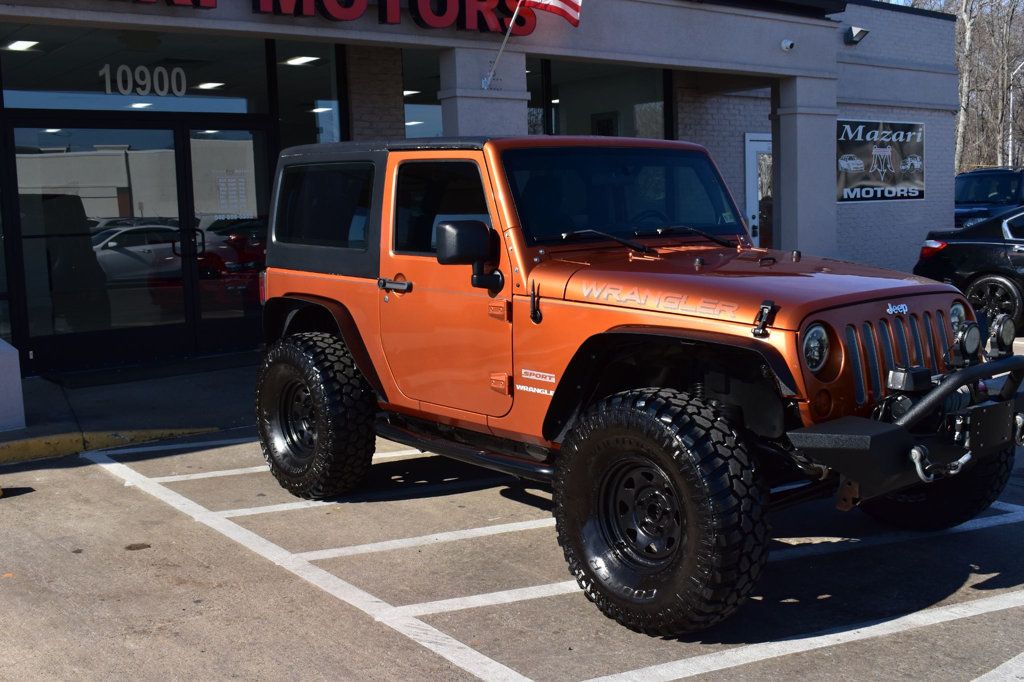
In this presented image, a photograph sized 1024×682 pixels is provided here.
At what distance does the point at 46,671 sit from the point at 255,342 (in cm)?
835

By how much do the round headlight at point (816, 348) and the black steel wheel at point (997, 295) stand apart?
8990 millimetres

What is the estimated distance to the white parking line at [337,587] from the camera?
4305 millimetres

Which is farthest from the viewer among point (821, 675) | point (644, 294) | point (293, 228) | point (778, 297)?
point (293, 228)

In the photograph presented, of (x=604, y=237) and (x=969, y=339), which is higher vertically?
(x=604, y=237)

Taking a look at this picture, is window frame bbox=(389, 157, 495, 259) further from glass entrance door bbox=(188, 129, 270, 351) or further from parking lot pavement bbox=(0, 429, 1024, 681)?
glass entrance door bbox=(188, 129, 270, 351)

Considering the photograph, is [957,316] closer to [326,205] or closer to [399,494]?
[399,494]

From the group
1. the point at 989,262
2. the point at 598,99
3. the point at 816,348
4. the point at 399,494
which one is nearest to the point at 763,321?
the point at 816,348

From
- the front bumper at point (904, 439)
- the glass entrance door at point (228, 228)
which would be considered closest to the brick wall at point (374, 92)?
the glass entrance door at point (228, 228)

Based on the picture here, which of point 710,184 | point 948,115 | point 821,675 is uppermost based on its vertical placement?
point 948,115

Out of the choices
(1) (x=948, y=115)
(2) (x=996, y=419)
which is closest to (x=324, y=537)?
(2) (x=996, y=419)

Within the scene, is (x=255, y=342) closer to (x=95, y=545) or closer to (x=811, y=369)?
(x=95, y=545)

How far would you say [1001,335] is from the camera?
509 cm

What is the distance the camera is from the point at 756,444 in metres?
4.69

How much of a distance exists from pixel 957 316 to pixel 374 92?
9133 mm
